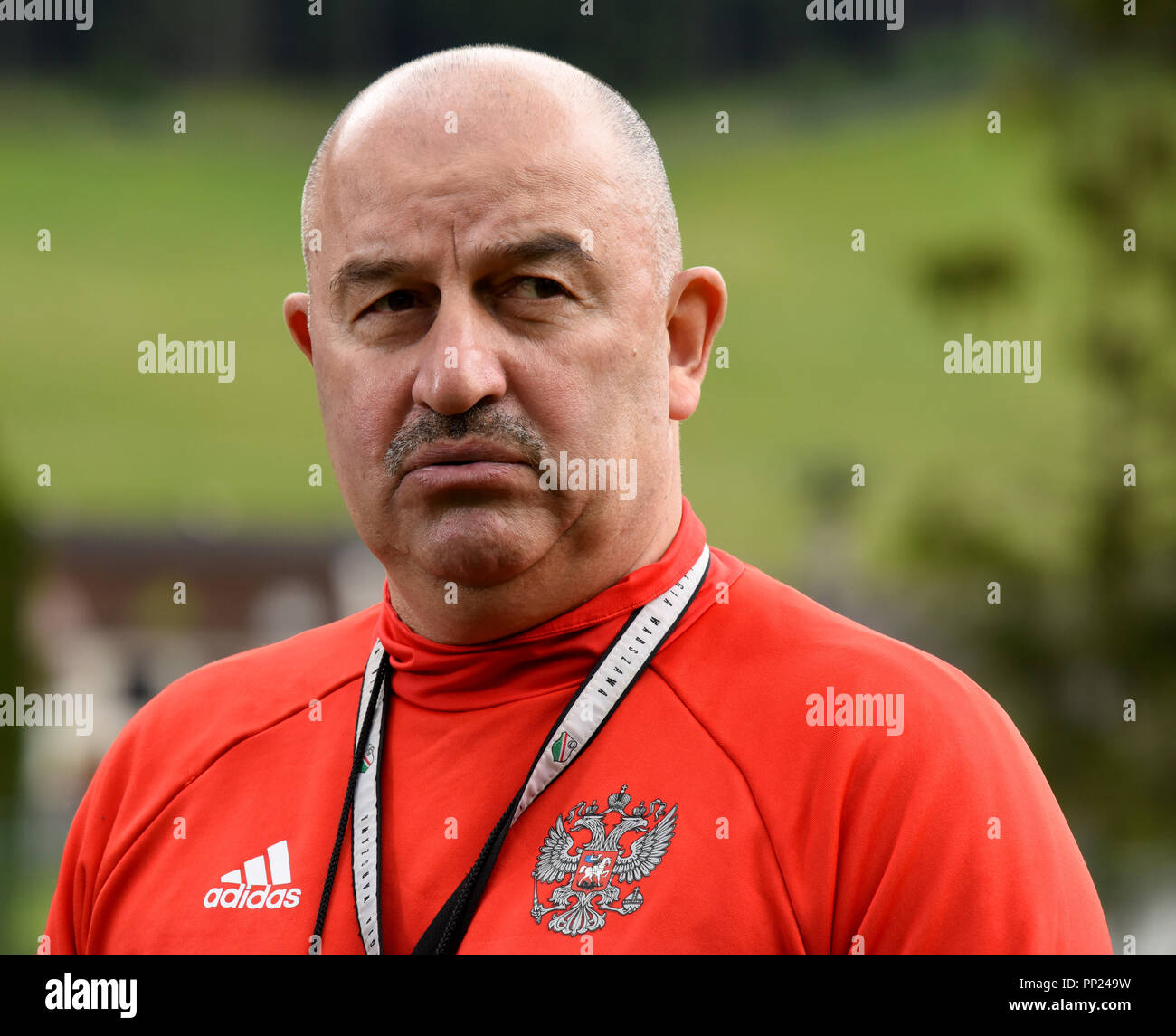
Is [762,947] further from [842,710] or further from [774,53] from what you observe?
[774,53]

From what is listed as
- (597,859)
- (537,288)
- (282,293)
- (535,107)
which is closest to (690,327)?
(537,288)

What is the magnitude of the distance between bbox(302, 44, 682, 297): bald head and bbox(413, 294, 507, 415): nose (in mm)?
367

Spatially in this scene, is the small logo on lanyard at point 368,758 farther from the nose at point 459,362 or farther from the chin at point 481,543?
the nose at point 459,362

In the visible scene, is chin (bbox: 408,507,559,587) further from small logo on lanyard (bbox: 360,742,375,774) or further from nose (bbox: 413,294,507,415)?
small logo on lanyard (bbox: 360,742,375,774)

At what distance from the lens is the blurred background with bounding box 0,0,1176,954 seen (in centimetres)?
1020

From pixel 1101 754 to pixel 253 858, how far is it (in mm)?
8452

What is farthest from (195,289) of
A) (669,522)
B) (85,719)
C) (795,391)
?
(669,522)

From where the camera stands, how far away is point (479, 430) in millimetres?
2434

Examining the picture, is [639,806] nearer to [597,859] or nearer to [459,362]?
[597,859]

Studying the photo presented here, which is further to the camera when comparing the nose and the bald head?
the bald head

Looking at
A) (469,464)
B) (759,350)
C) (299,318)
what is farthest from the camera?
(759,350)

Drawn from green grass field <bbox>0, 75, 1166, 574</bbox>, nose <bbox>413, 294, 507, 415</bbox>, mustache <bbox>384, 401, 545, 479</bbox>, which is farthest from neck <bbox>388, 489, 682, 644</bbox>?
green grass field <bbox>0, 75, 1166, 574</bbox>

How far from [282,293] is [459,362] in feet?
114

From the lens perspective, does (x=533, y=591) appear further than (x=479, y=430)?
Yes
